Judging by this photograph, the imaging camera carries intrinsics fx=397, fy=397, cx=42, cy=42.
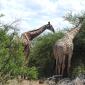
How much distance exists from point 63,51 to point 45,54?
1889 mm

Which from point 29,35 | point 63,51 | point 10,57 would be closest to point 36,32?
point 29,35

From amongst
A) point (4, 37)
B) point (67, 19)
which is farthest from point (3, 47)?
point (67, 19)

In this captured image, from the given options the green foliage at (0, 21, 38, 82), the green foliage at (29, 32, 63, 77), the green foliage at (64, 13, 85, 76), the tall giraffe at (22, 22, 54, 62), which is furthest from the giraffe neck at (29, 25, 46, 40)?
the green foliage at (0, 21, 38, 82)

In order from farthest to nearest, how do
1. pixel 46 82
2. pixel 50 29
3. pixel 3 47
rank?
pixel 50 29 → pixel 46 82 → pixel 3 47

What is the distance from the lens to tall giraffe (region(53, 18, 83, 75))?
17.1 metres

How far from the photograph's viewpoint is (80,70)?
1670 cm

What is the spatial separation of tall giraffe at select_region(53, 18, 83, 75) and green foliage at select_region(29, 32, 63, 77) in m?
1.06

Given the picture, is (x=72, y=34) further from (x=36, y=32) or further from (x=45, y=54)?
(x=36, y=32)

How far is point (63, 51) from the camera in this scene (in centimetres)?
1712

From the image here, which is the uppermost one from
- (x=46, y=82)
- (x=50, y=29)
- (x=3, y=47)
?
(x=50, y=29)

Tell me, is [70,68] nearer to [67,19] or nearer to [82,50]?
[82,50]

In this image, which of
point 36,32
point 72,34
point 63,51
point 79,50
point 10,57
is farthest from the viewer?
point 36,32

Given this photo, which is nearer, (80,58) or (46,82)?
(46,82)

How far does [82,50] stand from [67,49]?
4.56 feet
